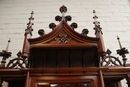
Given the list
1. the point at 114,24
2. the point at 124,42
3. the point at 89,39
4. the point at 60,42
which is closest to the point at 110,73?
the point at 89,39

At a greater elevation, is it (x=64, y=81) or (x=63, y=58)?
(x=63, y=58)

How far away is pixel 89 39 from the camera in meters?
1.19

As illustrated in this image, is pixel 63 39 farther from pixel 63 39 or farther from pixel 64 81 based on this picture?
pixel 64 81

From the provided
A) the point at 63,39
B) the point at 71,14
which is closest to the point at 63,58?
the point at 63,39

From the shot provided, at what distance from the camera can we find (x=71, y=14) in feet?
7.02

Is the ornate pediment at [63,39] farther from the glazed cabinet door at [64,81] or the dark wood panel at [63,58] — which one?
the glazed cabinet door at [64,81]

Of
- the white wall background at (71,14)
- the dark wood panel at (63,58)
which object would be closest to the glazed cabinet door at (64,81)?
the dark wood panel at (63,58)

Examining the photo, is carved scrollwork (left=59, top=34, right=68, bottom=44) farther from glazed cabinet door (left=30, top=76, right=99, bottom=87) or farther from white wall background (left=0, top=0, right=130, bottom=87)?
white wall background (left=0, top=0, right=130, bottom=87)

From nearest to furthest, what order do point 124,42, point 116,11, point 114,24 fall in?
point 124,42, point 114,24, point 116,11

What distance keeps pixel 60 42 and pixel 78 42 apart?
13cm

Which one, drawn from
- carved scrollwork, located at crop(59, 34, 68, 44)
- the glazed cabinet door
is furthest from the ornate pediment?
the glazed cabinet door

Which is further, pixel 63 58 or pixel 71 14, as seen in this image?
pixel 71 14

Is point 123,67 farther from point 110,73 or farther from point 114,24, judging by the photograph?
point 114,24

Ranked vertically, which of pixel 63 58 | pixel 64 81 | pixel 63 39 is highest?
pixel 63 39
